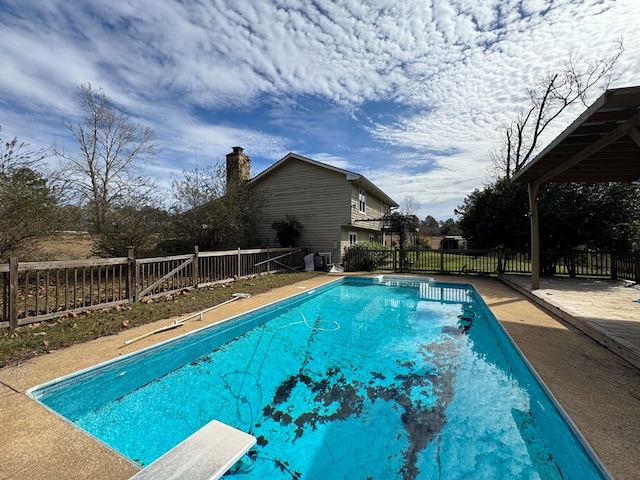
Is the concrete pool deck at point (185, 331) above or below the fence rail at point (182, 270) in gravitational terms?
below

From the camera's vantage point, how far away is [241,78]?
1072cm

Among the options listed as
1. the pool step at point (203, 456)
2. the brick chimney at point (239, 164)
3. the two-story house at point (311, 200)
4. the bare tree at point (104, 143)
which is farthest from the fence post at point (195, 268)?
the bare tree at point (104, 143)

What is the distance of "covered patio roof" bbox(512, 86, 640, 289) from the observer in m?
3.98

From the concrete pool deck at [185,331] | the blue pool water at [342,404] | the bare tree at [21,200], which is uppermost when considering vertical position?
the bare tree at [21,200]

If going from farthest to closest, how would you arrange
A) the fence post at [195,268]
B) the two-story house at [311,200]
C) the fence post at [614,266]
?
the two-story house at [311,200] → the fence post at [614,266] → the fence post at [195,268]

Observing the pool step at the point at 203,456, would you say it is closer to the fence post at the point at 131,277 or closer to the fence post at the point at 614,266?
the fence post at the point at 131,277

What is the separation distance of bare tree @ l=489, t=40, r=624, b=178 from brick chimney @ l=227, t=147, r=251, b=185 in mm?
16522

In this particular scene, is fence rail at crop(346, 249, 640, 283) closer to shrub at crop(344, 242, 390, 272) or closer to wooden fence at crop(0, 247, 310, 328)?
shrub at crop(344, 242, 390, 272)

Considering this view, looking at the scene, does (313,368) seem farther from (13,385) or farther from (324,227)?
(324,227)

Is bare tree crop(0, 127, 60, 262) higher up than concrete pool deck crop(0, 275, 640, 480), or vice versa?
bare tree crop(0, 127, 60, 262)

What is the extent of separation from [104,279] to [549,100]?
1152 inches

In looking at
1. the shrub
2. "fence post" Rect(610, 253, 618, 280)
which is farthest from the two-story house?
"fence post" Rect(610, 253, 618, 280)

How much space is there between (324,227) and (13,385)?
1409 centimetres

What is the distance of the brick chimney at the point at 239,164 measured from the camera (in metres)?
15.7
